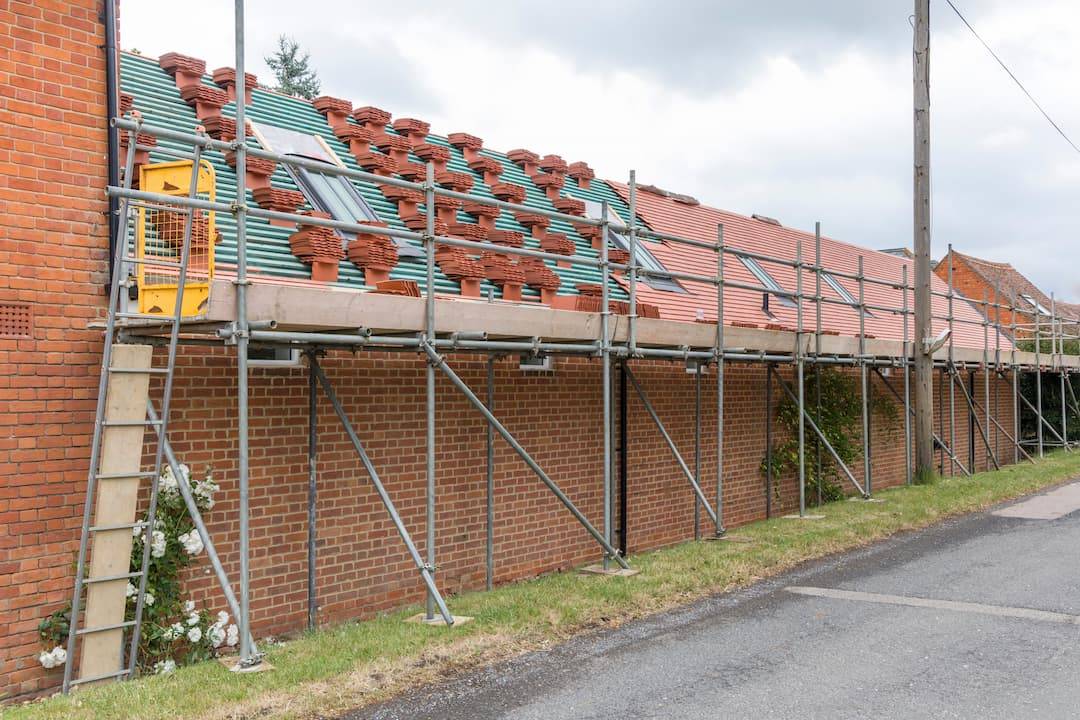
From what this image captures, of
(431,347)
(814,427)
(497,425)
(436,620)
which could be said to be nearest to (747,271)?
(814,427)

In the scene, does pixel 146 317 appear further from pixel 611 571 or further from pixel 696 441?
pixel 696 441

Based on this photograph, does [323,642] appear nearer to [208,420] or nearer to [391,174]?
[208,420]

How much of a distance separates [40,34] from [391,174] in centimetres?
474

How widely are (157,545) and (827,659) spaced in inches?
172

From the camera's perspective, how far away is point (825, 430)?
1487 cm

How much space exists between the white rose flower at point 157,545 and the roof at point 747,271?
24.9 ft

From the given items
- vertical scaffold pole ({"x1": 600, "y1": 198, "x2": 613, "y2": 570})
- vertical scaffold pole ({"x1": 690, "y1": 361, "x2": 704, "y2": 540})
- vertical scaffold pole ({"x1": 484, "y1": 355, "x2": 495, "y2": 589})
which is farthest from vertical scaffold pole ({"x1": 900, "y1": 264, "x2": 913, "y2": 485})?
vertical scaffold pole ({"x1": 484, "y1": 355, "x2": 495, "y2": 589})

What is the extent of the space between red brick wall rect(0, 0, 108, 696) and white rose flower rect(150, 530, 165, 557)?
1.52ft

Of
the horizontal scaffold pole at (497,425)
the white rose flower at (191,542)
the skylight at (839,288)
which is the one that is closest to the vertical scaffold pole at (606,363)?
the horizontal scaffold pole at (497,425)

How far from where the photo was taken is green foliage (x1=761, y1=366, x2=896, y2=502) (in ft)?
46.0

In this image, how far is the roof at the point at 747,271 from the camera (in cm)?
1452

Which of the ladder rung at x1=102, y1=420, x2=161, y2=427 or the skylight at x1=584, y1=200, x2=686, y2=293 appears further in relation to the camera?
the skylight at x1=584, y1=200, x2=686, y2=293

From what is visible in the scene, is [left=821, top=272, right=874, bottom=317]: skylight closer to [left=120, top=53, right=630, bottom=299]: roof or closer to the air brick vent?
[left=120, top=53, right=630, bottom=299]: roof

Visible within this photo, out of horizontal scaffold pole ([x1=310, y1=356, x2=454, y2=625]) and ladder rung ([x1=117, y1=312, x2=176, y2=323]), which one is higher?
ladder rung ([x1=117, y1=312, x2=176, y2=323])
